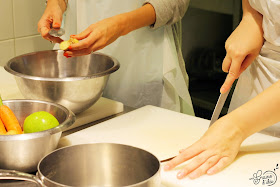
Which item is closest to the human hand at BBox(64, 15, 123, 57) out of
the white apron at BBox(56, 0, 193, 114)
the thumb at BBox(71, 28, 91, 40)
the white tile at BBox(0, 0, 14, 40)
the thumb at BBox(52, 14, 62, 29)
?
the thumb at BBox(71, 28, 91, 40)

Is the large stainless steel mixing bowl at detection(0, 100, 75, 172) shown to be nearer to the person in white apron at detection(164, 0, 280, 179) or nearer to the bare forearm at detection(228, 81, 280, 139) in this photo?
the person in white apron at detection(164, 0, 280, 179)

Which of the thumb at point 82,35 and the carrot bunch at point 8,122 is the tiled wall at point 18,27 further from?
the carrot bunch at point 8,122

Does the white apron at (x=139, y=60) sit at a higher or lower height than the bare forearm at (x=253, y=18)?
lower

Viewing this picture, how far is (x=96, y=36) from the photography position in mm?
1221

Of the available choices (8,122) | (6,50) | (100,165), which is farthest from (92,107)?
(6,50)

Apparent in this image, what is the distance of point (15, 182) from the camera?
88 cm

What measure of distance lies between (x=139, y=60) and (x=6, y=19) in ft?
2.24

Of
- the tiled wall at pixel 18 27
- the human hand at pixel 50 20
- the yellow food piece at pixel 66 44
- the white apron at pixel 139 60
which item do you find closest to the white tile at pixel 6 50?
the tiled wall at pixel 18 27

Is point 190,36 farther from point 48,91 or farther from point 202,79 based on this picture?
point 48,91

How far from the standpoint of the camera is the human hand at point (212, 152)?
0.95 m

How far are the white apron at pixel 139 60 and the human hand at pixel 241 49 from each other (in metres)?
0.40

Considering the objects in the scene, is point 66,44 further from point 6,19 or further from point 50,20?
point 6,19

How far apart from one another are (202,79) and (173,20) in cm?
73

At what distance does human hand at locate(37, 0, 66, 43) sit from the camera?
1.29 metres
